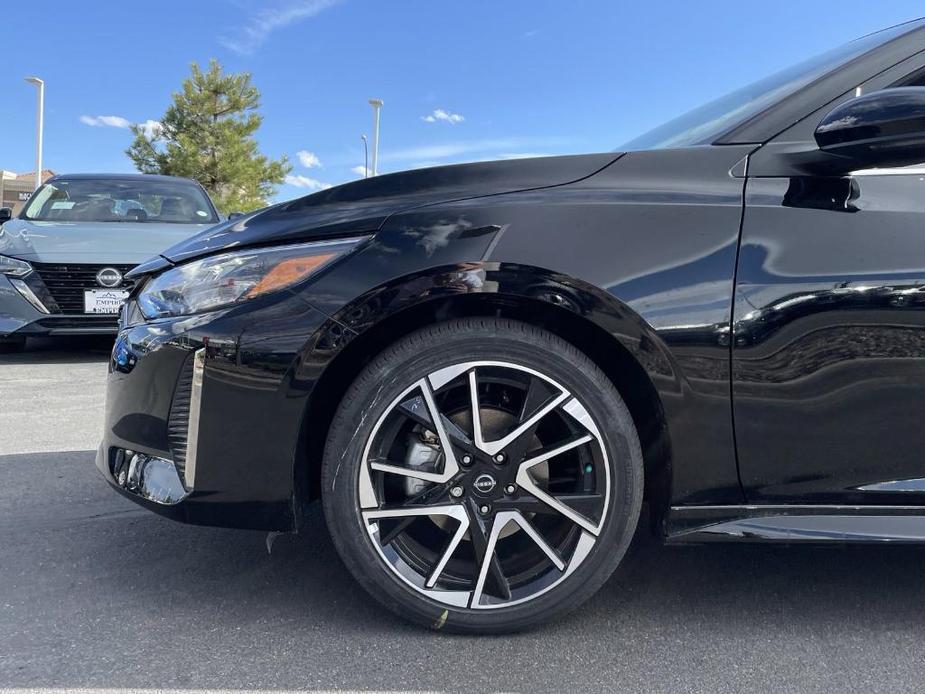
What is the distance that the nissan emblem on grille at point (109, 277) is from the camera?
5.14 meters

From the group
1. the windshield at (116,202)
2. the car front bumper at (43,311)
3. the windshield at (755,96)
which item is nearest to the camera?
the windshield at (755,96)

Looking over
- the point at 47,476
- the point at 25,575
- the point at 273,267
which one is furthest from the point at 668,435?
the point at 47,476

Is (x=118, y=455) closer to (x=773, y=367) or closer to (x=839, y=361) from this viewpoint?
(x=773, y=367)

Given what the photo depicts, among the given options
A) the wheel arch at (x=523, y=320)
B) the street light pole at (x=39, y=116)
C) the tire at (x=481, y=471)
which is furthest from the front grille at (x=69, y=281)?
the street light pole at (x=39, y=116)

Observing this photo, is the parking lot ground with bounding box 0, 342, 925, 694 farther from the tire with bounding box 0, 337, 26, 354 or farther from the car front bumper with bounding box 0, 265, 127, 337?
the tire with bounding box 0, 337, 26, 354

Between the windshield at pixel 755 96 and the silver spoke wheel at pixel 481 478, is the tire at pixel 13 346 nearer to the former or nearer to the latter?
the silver spoke wheel at pixel 481 478

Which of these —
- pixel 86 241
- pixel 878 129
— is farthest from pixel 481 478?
pixel 86 241

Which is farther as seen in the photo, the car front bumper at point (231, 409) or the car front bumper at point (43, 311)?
the car front bumper at point (43, 311)

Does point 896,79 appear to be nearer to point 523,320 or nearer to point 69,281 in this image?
A: point 523,320

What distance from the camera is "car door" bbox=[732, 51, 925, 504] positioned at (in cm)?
158

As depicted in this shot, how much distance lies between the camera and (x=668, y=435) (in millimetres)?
1645

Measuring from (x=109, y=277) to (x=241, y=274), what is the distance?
403 cm

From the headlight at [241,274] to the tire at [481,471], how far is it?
28cm

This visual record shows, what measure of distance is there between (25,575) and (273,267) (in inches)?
49.3
